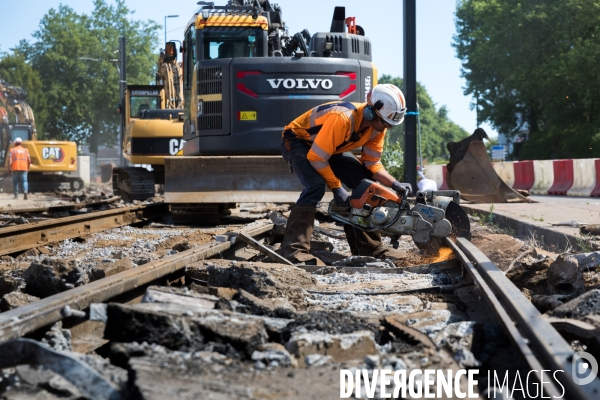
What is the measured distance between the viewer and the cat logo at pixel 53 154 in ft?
105

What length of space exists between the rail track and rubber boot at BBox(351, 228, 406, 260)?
0.75 m

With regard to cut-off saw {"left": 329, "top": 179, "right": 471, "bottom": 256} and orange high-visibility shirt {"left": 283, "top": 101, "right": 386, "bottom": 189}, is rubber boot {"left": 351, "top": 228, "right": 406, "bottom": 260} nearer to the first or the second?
cut-off saw {"left": 329, "top": 179, "right": 471, "bottom": 256}

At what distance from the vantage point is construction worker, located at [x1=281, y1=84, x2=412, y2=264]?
7418 millimetres

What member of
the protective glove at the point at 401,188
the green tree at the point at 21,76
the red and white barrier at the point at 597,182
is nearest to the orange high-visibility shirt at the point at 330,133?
the protective glove at the point at 401,188

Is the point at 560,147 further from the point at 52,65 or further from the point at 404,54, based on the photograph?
the point at 52,65

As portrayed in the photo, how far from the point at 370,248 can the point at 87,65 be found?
74.3 metres

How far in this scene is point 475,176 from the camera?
1552cm

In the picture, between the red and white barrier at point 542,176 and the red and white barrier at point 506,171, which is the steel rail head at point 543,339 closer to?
the red and white barrier at point 542,176

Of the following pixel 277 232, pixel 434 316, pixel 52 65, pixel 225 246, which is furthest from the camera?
pixel 52 65

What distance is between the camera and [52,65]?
7869cm

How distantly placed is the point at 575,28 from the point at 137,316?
4527 centimetres

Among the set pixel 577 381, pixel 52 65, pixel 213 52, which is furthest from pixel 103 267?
pixel 52 65

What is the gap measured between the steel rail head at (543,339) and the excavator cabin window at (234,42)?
→ 819cm

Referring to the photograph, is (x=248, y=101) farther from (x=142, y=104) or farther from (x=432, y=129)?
(x=432, y=129)
